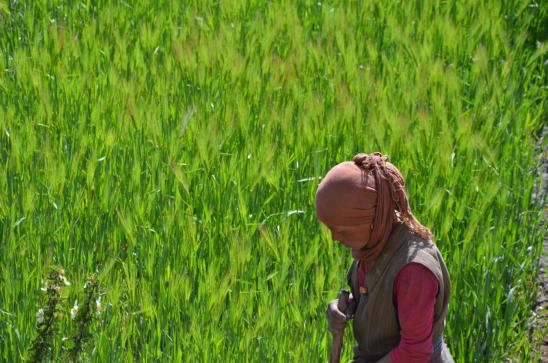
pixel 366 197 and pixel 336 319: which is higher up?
pixel 366 197

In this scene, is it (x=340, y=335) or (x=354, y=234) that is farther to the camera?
(x=340, y=335)

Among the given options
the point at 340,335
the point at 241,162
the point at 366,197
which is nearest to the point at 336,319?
the point at 340,335

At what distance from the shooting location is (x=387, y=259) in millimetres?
2104

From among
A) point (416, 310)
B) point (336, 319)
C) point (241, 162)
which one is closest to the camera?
point (416, 310)

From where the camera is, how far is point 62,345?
108 inches

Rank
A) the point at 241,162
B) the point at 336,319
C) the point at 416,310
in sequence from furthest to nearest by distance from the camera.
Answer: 1. the point at 241,162
2. the point at 336,319
3. the point at 416,310

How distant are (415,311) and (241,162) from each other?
1.56 m

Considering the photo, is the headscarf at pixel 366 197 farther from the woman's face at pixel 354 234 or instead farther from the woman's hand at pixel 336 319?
the woman's hand at pixel 336 319

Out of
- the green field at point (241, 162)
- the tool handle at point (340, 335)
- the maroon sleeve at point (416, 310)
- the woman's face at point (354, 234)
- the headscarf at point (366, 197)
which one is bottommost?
the green field at point (241, 162)

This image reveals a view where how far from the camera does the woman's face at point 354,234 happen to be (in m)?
2.07

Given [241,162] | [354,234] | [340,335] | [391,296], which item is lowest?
[241,162]

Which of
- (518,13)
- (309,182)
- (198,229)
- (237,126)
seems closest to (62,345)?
(198,229)

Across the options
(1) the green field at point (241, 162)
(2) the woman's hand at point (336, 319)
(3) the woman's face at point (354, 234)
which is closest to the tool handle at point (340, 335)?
(2) the woman's hand at point (336, 319)

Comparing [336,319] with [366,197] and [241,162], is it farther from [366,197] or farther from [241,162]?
[241,162]
